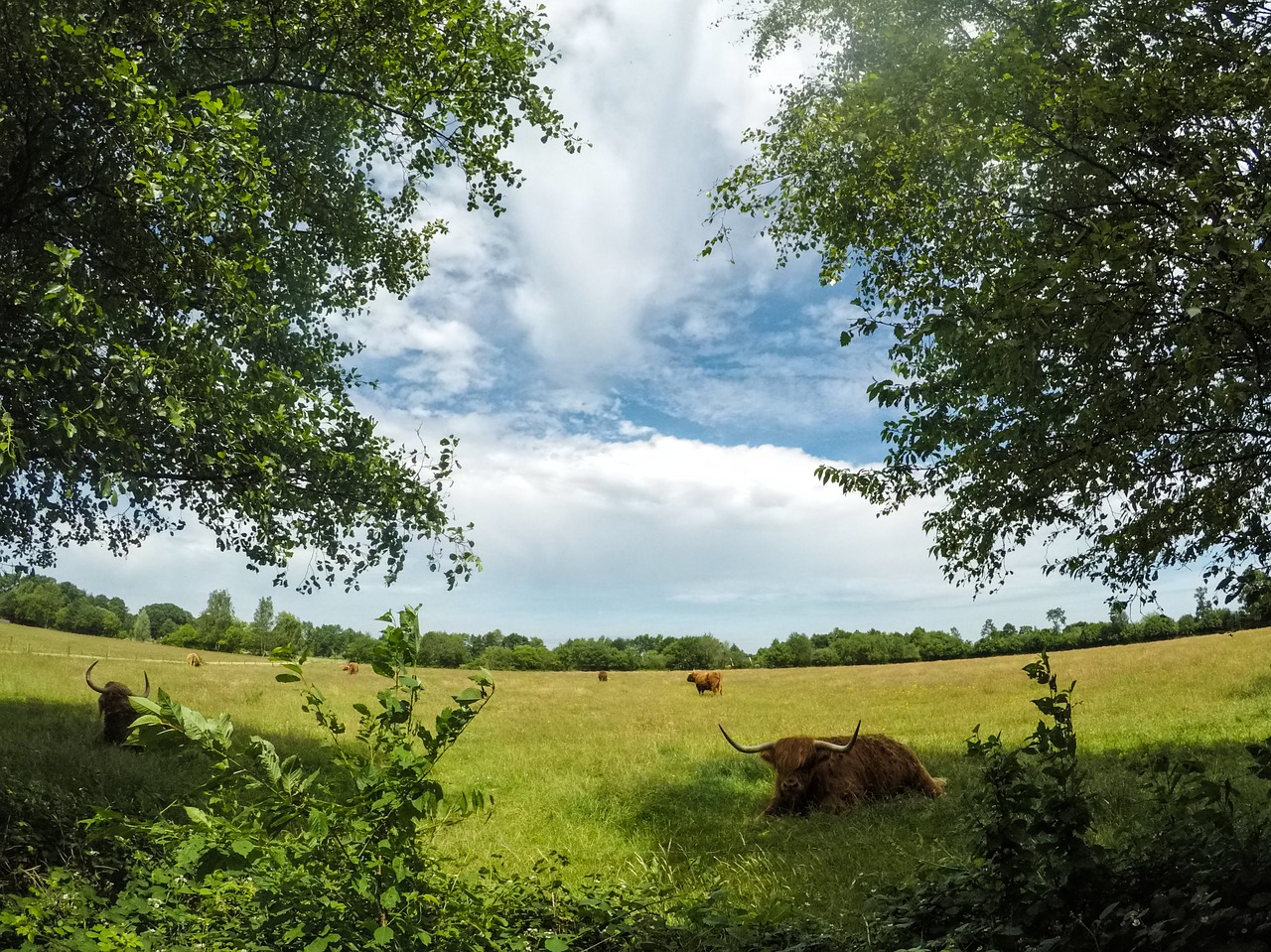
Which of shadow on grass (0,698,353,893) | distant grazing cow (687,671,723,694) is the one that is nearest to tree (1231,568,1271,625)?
shadow on grass (0,698,353,893)

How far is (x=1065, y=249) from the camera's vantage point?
20.6 feet

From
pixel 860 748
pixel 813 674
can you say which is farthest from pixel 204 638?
pixel 860 748

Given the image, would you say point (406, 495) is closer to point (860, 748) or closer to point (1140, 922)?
point (860, 748)

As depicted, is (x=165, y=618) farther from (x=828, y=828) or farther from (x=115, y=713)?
(x=828, y=828)

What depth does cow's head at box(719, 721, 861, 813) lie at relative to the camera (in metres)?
10.2

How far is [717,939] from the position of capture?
16.7ft

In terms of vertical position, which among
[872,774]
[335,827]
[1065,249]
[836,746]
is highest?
[1065,249]

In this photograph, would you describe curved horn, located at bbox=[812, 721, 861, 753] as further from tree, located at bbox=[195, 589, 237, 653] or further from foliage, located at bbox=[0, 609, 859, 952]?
tree, located at bbox=[195, 589, 237, 653]

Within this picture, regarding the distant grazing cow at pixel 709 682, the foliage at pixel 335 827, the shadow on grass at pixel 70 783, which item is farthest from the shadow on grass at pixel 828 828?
the distant grazing cow at pixel 709 682

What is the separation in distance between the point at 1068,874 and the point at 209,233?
964 centimetres

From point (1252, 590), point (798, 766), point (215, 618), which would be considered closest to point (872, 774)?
point (798, 766)

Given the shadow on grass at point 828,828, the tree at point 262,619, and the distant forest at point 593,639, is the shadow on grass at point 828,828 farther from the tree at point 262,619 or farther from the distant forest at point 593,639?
the tree at point 262,619

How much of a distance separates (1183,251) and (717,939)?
5388mm

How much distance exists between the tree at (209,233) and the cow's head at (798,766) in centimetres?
562
